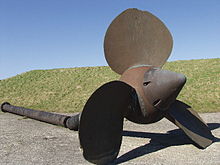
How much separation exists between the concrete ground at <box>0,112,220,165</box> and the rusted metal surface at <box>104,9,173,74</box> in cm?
194

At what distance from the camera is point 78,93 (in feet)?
61.7

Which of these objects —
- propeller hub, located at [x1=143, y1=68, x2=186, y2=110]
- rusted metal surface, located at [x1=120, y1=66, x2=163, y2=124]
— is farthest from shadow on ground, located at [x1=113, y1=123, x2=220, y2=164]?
propeller hub, located at [x1=143, y1=68, x2=186, y2=110]

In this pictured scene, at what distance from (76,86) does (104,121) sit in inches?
670

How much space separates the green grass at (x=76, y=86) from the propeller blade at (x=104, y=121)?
821 cm

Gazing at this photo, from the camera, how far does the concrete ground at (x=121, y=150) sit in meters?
4.44

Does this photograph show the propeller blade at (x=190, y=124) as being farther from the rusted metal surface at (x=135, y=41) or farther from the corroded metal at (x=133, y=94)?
the rusted metal surface at (x=135, y=41)

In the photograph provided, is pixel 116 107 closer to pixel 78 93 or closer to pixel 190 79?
pixel 78 93

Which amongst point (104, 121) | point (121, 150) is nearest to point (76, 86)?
point (121, 150)

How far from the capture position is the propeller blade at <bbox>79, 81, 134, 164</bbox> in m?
3.94

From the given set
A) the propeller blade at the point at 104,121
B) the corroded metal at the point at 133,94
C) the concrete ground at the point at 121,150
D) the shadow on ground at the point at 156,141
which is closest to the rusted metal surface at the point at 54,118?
the corroded metal at the point at 133,94

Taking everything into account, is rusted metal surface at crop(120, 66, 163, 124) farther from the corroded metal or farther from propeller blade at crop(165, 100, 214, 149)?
propeller blade at crop(165, 100, 214, 149)

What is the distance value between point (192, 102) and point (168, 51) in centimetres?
886

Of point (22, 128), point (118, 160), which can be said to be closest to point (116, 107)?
point (118, 160)

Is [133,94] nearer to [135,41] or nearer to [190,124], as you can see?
[135,41]
